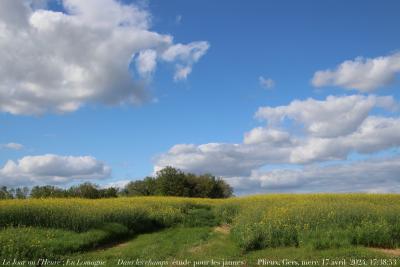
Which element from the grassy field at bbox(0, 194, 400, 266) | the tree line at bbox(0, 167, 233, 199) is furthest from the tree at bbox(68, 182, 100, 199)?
the grassy field at bbox(0, 194, 400, 266)

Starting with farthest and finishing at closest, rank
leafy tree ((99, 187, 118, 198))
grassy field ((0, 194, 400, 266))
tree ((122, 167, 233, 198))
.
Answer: tree ((122, 167, 233, 198)) < leafy tree ((99, 187, 118, 198)) < grassy field ((0, 194, 400, 266))

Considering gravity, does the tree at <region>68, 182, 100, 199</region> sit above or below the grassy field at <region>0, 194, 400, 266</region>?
above

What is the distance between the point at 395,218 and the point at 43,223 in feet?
51.4

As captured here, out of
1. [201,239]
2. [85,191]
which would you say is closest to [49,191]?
[85,191]

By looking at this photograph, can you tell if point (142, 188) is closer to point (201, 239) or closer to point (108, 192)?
point (108, 192)

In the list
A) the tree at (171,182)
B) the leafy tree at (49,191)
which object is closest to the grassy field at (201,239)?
the leafy tree at (49,191)

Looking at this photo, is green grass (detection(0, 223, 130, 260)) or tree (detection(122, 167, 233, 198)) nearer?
green grass (detection(0, 223, 130, 260))

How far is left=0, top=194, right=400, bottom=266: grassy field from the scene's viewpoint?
51.0 ft

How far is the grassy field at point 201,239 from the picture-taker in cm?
1554

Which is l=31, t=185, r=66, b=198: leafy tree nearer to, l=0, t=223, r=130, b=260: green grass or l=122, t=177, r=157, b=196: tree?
l=122, t=177, r=157, b=196: tree

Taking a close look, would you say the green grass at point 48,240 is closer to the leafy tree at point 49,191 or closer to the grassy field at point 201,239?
the grassy field at point 201,239

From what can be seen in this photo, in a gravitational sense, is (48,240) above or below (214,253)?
above

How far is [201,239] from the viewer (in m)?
21.8

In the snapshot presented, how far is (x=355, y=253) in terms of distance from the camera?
15875 millimetres
